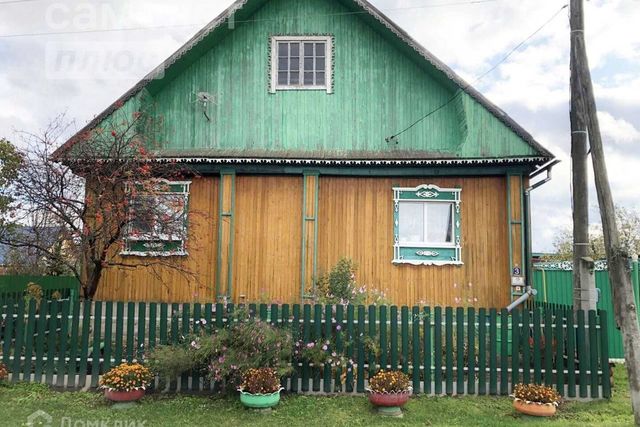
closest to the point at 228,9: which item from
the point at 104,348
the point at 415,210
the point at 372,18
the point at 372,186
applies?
the point at 372,18

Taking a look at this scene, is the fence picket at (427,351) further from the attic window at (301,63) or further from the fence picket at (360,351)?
the attic window at (301,63)

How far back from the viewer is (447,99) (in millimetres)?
12297

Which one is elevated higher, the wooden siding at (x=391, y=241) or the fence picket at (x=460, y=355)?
the wooden siding at (x=391, y=241)

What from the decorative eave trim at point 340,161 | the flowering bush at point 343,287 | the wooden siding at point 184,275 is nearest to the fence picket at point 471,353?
the flowering bush at point 343,287

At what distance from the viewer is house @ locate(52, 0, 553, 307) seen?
11.7m

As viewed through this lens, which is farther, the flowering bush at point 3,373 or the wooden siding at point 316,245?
the wooden siding at point 316,245

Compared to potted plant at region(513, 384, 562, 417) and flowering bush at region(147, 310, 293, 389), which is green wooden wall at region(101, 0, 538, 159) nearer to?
flowering bush at region(147, 310, 293, 389)

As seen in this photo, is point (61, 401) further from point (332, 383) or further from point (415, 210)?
point (415, 210)

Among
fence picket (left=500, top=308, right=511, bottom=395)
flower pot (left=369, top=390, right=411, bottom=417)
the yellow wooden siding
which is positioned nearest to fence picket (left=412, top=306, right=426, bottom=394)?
flower pot (left=369, top=390, right=411, bottom=417)

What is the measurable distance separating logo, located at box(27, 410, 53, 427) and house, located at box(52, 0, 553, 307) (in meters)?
4.87

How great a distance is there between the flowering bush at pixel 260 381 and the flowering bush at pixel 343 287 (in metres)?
3.16

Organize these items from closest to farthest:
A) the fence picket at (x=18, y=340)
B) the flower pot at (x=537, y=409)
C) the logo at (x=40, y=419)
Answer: the logo at (x=40, y=419) → the flower pot at (x=537, y=409) → the fence picket at (x=18, y=340)

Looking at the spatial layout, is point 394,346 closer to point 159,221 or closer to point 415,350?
point 415,350

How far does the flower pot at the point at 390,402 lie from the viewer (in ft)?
22.0
